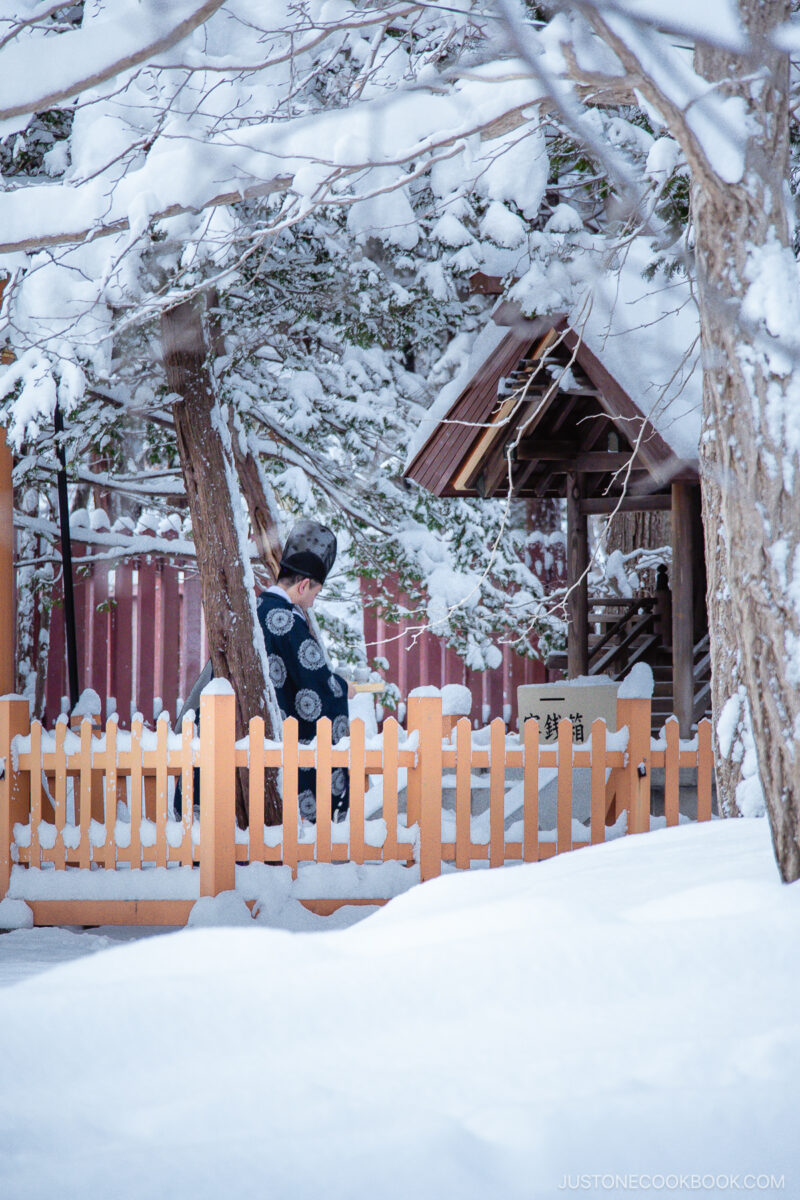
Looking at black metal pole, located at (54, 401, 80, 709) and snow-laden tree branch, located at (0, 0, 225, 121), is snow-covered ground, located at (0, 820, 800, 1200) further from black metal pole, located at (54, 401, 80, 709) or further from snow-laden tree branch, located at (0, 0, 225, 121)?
black metal pole, located at (54, 401, 80, 709)

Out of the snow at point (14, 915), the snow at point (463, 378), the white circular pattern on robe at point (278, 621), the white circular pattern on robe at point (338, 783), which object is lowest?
the snow at point (14, 915)

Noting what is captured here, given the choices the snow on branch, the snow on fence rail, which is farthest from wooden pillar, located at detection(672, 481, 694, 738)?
the snow on branch

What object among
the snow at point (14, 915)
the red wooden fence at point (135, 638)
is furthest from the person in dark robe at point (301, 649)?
the red wooden fence at point (135, 638)

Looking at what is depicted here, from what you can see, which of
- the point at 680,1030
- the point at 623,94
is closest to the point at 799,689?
the point at 680,1030

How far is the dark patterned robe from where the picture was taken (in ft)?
21.7

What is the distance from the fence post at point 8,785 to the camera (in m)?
5.57

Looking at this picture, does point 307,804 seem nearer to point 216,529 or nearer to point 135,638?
point 216,529

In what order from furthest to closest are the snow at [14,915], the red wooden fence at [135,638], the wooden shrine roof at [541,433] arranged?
the red wooden fence at [135,638] → the wooden shrine roof at [541,433] → the snow at [14,915]

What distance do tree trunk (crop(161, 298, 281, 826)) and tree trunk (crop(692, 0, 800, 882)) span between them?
14.4 ft

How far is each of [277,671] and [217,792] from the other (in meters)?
1.41

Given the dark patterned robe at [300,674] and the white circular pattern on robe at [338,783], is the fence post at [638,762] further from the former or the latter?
the dark patterned robe at [300,674]

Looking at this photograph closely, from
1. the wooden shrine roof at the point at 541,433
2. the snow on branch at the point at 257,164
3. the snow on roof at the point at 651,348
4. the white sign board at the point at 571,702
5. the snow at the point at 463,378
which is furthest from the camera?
the snow at the point at 463,378

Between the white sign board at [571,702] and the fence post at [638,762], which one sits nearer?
the fence post at [638,762]

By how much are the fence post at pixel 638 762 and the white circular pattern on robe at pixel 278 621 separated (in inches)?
87.9
